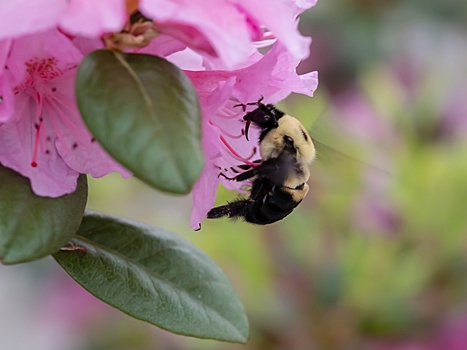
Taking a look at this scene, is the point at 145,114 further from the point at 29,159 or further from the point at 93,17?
the point at 29,159

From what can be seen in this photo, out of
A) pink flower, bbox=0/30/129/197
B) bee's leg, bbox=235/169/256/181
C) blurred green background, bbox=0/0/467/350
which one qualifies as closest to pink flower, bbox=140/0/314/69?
pink flower, bbox=0/30/129/197

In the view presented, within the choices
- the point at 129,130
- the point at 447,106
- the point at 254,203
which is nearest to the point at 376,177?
the point at 447,106

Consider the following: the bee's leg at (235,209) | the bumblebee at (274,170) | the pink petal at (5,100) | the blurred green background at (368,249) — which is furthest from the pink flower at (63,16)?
the blurred green background at (368,249)

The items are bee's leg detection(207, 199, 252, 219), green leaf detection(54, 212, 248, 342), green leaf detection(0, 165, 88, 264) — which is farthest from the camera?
bee's leg detection(207, 199, 252, 219)

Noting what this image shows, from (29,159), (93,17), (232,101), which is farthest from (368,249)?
(93,17)

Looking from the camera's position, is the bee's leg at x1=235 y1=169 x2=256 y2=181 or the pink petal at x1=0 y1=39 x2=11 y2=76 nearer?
the pink petal at x1=0 y1=39 x2=11 y2=76

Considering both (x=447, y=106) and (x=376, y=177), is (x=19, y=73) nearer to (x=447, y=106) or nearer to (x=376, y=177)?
(x=376, y=177)

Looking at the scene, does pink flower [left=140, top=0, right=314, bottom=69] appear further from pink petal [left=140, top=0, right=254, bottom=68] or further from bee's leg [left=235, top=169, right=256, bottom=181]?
bee's leg [left=235, top=169, right=256, bottom=181]
